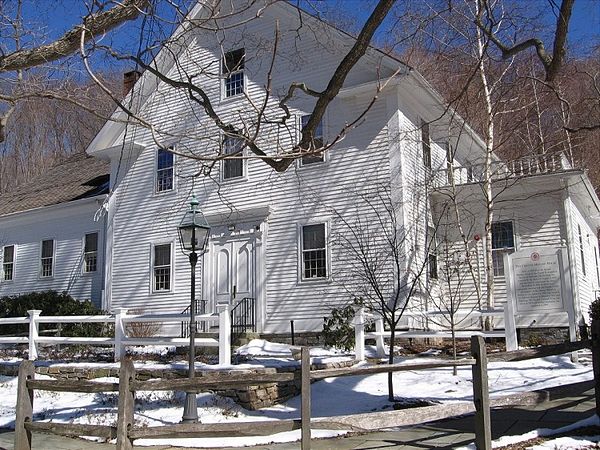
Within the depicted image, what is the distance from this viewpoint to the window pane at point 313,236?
16.9m

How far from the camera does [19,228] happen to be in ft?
80.6

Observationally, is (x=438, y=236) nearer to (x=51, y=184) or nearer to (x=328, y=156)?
(x=328, y=156)

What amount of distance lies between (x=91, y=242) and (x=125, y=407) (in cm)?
1708

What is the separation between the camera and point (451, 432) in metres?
7.73

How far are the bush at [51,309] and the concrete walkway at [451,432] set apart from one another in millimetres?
9811

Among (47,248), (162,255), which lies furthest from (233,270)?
(47,248)

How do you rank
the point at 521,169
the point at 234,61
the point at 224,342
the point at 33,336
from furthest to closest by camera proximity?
the point at 234,61
the point at 521,169
the point at 33,336
the point at 224,342

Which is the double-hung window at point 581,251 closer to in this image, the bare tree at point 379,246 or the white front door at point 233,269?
the bare tree at point 379,246

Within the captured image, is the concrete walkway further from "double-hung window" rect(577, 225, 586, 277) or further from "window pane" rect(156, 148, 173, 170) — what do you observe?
"window pane" rect(156, 148, 173, 170)

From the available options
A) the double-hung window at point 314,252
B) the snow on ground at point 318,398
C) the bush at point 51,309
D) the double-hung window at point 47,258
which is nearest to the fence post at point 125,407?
the snow on ground at point 318,398

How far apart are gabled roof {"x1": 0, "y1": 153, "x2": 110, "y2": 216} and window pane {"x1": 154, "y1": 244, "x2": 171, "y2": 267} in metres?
3.89

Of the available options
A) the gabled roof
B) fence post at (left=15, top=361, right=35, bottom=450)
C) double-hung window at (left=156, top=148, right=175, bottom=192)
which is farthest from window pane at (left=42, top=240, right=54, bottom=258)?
fence post at (left=15, top=361, right=35, bottom=450)

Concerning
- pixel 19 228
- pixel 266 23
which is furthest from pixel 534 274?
pixel 19 228

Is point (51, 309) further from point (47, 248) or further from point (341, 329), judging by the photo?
point (341, 329)
